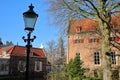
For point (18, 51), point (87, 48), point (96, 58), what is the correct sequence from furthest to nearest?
point (18, 51) → point (87, 48) → point (96, 58)

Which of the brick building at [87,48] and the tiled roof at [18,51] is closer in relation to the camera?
the brick building at [87,48]

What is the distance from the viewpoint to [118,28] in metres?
27.7

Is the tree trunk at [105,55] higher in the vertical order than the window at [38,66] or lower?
higher

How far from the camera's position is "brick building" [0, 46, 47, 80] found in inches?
1576

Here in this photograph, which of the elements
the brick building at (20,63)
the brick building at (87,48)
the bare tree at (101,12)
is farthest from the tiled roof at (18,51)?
the bare tree at (101,12)

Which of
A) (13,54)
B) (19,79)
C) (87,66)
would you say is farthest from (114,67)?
(13,54)

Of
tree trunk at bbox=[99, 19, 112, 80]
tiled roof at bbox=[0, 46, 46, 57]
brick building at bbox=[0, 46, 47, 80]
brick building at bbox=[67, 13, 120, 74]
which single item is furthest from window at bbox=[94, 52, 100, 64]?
tree trunk at bbox=[99, 19, 112, 80]

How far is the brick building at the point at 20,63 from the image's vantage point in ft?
131

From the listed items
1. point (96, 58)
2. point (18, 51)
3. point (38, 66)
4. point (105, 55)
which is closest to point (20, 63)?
point (18, 51)

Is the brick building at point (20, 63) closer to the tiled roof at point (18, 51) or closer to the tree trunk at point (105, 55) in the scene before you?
the tiled roof at point (18, 51)

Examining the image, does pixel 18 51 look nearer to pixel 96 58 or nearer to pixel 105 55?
pixel 96 58

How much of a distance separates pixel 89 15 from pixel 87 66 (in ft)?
57.9

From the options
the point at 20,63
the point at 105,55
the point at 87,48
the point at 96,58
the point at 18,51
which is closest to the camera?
the point at 105,55

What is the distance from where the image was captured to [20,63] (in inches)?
1642
